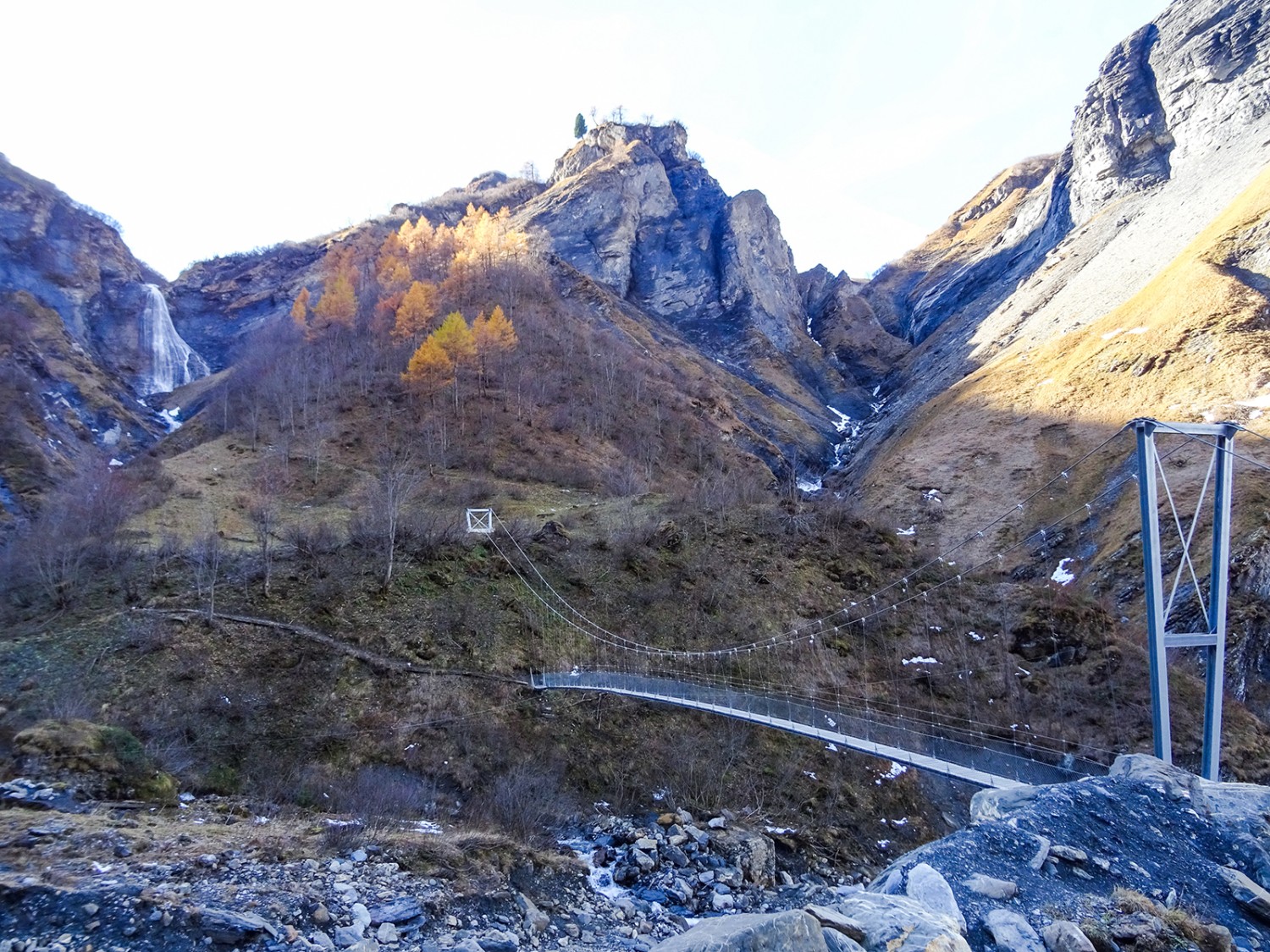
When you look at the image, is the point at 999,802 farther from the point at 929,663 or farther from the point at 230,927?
the point at 929,663

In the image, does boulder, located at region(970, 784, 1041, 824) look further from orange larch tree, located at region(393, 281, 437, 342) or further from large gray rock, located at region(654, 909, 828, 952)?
orange larch tree, located at region(393, 281, 437, 342)

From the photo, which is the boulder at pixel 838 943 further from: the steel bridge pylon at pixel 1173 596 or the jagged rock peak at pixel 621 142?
the jagged rock peak at pixel 621 142

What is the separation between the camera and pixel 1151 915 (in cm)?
652

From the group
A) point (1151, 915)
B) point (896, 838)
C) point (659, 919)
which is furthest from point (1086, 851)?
point (896, 838)

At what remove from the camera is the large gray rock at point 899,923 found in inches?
220

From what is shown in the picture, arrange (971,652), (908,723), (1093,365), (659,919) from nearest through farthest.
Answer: (659,919), (908,723), (971,652), (1093,365)

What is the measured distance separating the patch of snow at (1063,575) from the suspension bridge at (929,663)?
0.12 m

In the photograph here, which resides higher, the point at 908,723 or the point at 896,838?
the point at 908,723

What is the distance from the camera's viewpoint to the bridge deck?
12.0 meters

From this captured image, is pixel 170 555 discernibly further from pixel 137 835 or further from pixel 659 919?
pixel 659 919

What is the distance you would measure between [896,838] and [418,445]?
84.9ft

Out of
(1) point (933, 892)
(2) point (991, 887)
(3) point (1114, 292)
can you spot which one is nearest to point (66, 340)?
(1) point (933, 892)

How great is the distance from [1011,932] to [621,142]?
8642 cm

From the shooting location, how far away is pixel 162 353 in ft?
176
